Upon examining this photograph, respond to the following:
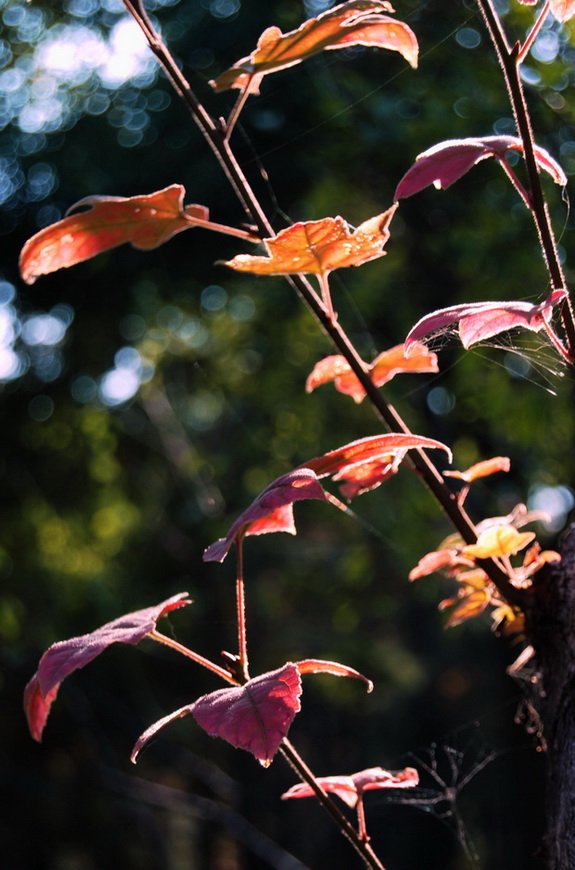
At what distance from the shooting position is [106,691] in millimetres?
4195

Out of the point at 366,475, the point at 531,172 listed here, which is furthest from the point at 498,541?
the point at 531,172

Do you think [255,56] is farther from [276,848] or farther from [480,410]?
[276,848]

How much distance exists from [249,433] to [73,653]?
3426mm

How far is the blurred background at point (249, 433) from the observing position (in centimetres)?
254

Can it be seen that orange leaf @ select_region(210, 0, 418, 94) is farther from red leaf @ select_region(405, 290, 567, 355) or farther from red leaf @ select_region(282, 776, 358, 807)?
red leaf @ select_region(282, 776, 358, 807)

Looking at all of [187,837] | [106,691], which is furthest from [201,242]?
[187,837]

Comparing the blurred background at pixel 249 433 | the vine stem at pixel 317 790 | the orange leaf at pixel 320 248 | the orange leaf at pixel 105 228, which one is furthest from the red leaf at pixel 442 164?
the blurred background at pixel 249 433

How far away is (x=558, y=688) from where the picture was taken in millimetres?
409

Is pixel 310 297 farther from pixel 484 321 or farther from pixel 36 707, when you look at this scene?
pixel 36 707

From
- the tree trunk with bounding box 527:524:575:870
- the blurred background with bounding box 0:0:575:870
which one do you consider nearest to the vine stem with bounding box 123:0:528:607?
the tree trunk with bounding box 527:524:575:870

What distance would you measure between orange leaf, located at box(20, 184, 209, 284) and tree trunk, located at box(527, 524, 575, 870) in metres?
0.27

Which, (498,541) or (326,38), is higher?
(326,38)

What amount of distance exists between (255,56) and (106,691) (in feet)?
13.8

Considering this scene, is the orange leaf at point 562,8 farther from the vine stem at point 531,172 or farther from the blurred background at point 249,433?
the blurred background at point 249,433
